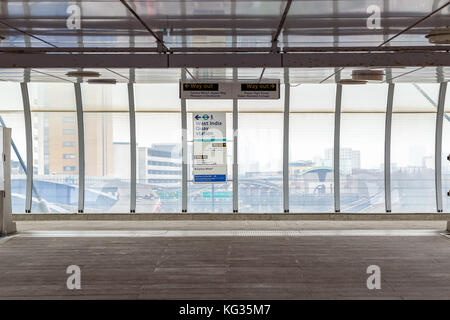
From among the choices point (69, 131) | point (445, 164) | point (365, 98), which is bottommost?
point (445, 164)

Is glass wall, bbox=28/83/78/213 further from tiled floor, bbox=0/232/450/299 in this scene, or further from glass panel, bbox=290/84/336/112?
glass panel, bbox=290/84/336/112

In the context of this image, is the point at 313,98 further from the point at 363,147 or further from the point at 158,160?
the point at 158,160

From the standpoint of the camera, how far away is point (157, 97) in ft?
45.0

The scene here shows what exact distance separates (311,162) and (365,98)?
230cm

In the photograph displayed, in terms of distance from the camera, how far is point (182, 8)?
20.3 ft

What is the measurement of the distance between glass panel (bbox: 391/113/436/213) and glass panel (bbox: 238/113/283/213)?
10.4 ft

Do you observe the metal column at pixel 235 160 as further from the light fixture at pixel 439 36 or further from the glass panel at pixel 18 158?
the light fixture at pixel 439 36

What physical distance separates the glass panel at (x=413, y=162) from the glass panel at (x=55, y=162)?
8.70 meters

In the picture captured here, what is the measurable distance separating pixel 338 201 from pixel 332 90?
3012mm

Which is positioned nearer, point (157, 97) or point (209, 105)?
point (209, 105)

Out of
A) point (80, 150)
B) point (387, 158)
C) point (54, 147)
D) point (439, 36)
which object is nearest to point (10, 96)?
point (54, 147)

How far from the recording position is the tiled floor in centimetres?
611

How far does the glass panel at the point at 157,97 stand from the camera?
13.6 m
